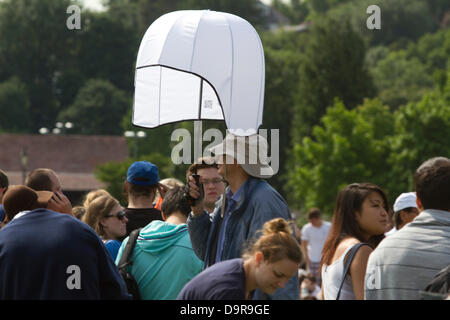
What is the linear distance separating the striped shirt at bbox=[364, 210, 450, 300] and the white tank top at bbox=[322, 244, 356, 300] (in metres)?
0.50

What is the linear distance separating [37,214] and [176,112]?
6.42 ft

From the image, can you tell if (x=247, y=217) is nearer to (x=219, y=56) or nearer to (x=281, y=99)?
(x=219, y=56)

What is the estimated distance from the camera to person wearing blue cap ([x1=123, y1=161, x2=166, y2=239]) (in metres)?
6.64

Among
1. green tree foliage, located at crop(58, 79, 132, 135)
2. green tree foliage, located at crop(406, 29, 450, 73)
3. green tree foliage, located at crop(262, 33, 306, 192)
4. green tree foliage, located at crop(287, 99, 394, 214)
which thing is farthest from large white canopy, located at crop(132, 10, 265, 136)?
green tree foliage, located at crop(406, 29, 450, 73)

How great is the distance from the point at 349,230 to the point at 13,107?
82111 millimetres

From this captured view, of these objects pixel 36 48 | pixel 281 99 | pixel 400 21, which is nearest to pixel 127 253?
pixel 281 99

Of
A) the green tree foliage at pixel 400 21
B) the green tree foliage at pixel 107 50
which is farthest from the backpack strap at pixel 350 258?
the green tree foliage at pixel 400 21

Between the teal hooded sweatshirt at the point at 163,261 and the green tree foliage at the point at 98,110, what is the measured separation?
79642mm

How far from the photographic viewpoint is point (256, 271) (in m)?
4.63

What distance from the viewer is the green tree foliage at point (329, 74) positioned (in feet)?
204

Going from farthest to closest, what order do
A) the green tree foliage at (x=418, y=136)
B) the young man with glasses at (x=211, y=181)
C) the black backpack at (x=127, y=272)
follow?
the green tree foliage at (x=418, y=136), the young man with glasses at (x=211, y=181), the black backpack at (x=127, y=272)

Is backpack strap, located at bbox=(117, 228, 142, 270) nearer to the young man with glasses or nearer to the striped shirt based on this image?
the young man with glasses

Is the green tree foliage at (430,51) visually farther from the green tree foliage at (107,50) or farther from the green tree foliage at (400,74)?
the green tree foliage at (107,50)
